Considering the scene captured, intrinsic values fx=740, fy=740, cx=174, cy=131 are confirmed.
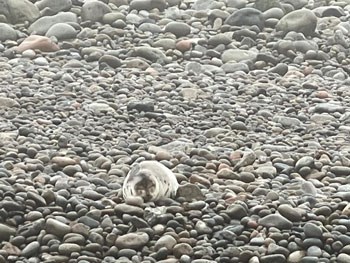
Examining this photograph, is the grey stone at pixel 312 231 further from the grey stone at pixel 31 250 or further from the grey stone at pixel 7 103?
the grey stone at pixel 7 103

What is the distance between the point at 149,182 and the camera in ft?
10.8

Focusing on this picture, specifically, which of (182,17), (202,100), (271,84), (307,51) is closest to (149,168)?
(202,100)

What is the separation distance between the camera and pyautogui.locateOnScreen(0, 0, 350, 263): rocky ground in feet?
9.96

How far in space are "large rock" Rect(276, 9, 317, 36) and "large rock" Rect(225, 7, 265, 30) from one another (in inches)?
7.7

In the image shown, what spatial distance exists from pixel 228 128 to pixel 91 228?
56.5 inches

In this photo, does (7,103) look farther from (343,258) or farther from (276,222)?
(343,258)

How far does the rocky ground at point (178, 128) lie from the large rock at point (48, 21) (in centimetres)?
1

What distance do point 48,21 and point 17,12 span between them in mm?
345

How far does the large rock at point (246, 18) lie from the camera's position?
238 inches

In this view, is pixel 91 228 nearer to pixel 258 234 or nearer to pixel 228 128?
pixel 258 234

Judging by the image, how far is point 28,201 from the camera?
127 inches

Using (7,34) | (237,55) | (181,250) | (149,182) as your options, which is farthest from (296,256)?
(7,34)

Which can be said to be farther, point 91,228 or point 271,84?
point 271,84

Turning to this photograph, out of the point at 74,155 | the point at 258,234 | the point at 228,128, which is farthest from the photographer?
the point at 228,128
